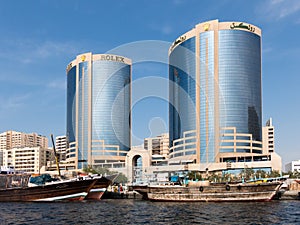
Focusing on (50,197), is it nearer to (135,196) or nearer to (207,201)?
(135,196)

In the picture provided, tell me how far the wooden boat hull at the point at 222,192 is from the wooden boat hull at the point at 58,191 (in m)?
17.5

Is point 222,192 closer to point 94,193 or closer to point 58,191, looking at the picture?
point 94,193

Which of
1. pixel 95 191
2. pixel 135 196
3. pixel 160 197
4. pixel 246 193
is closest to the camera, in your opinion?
pixel 246 193

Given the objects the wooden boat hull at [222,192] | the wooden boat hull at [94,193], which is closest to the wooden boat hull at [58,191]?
the wooden boat hull at [94,193]

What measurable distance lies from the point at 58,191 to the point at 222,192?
35.6m

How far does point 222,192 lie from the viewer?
8744 centimetres

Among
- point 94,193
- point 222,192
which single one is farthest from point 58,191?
point 222,192

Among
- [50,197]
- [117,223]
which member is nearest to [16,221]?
[117,223]

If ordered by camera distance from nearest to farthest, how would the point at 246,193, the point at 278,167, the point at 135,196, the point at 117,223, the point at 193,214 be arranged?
the point at 117,223 < the point at 193,214 < the point at 246,193 < the point at 135,196 < the point at 278,167

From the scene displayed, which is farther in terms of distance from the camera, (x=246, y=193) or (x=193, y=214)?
(x=246, y=193)

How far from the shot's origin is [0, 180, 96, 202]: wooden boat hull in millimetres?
93188

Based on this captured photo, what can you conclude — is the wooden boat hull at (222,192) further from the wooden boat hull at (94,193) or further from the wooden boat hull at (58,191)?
the wooden boat hull at (58,191)

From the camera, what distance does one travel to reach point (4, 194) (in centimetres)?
9838

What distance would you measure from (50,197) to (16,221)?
132 ft
